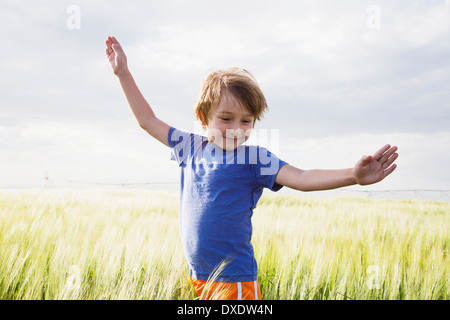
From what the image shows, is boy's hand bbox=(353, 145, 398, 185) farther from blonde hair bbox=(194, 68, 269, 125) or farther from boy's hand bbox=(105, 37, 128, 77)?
boy's hand bbox=(105, 37, 128, 77)

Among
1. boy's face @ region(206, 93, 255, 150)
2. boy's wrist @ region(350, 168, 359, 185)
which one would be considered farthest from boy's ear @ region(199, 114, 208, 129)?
boy's wrist @ region(350, 168, 359, 185)

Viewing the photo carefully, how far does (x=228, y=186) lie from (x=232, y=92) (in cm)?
42

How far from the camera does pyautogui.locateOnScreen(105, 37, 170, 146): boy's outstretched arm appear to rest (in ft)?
5.94

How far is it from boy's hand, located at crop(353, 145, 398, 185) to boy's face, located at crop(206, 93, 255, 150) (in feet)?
1.69

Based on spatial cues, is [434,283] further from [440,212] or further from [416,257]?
[440,212]

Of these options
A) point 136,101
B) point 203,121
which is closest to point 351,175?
point 203,121

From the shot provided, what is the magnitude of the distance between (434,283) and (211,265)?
1.22 metres

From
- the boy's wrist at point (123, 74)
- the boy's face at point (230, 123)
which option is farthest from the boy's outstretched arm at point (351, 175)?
the boy's wrist at point (123, 74)

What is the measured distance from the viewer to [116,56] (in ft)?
6.26

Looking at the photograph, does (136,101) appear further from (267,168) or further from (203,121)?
(267,168)

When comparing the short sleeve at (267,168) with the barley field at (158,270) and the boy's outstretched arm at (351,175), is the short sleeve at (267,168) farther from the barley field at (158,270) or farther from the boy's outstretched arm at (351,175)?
the barley field at (158,270)

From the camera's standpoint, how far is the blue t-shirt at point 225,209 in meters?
1.55
